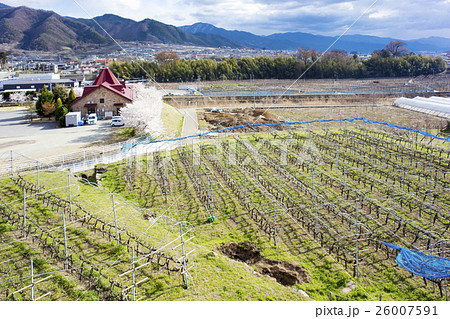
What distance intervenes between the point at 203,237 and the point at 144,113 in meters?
13.7

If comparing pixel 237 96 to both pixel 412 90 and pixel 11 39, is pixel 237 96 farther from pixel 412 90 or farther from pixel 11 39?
pixel 11 39

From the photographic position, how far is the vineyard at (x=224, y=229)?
7.47m

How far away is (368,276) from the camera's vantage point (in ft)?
27.2

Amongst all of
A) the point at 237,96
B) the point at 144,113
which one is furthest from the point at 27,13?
the point at 144,113

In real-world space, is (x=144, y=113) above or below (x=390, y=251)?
above

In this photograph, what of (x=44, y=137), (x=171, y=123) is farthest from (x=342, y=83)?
(x=44, y=137)

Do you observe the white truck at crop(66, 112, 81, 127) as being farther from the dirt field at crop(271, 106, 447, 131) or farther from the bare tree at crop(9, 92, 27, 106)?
the dirt field at crop(271, 106, 447, 131)

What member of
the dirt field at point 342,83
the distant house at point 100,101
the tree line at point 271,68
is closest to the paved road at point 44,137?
the distant house at point 100,101

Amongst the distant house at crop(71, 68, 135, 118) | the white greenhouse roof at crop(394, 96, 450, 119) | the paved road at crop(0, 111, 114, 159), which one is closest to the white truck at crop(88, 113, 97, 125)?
the paved road at crop(0, 111, 114, 159)

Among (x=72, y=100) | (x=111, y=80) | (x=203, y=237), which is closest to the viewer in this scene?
(x=203, y=237)

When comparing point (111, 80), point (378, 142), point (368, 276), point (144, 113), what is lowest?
point (368, 276)

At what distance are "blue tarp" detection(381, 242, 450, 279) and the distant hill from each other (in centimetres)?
17399

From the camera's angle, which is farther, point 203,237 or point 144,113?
point 144,113

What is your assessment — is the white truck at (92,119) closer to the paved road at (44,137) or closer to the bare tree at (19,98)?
the paved road at (44,137)
